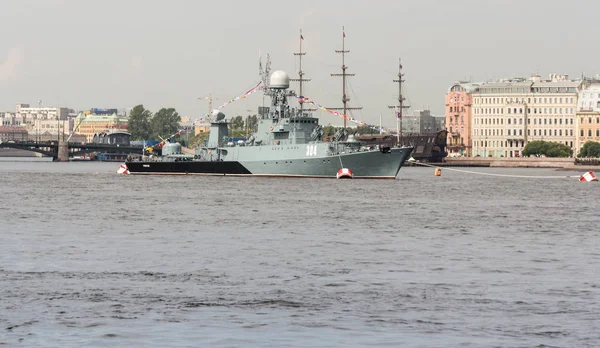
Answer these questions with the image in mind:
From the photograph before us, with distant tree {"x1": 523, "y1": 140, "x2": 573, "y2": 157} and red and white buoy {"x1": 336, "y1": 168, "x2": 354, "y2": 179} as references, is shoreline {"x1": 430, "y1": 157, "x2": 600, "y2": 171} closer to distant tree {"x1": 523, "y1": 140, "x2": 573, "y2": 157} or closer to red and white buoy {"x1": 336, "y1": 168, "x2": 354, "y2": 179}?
distant tree {"x1": 523, "y1": 140, "x2": 573, "y2": 157}

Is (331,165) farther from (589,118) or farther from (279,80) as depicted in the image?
(589,118)

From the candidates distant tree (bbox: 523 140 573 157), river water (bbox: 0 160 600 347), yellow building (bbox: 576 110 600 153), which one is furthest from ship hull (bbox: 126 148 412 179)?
yellow building (bbox: 576 110 600 153)

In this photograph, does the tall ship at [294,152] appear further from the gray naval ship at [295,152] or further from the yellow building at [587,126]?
the yellow building at [587,126]

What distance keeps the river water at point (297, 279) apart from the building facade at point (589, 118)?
14813cm

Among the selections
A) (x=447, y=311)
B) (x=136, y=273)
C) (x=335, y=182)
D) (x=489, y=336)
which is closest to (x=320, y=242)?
(x=136, y=273)

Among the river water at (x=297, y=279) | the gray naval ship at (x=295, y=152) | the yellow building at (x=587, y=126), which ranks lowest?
the river water at (x=297, y=279)

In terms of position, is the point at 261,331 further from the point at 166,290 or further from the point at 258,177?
the point at 258,177

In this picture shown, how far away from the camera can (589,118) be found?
191 meters

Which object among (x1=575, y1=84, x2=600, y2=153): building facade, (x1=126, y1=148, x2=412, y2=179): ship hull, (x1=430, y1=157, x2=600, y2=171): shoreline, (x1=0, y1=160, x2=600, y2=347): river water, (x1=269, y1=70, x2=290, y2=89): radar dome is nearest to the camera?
(x1=0, y1=160, x2=600, y2=347): river water

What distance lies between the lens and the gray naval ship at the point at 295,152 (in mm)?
89688

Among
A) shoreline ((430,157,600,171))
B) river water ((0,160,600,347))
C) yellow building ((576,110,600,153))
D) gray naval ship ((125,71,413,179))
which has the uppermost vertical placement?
yellow building ((576,110,600,153))

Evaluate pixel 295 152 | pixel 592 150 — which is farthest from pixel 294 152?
pixel 592 150

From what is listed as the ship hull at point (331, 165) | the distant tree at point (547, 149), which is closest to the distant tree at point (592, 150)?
the distant tree at point (547, 149)

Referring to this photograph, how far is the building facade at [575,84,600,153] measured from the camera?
623 ft
